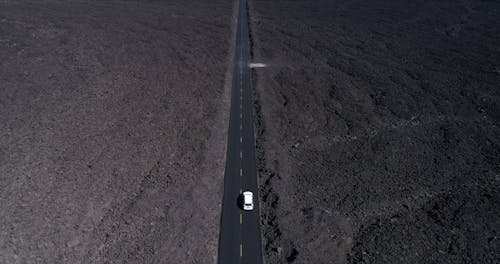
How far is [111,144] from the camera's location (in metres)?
36.4

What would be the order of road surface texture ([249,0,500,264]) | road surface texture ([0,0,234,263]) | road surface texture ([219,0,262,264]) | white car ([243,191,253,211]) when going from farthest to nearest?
white car ([243,191,253,211]), road surface texture ([249,0,500,264]), road surface texture ([0,0,234,263]), road surface texture ([219,0,262,264])

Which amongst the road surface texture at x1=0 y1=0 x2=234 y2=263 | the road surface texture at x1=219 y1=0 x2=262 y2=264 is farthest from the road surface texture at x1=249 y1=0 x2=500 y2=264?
the road surface texture at x1=0 y1=0 x2=234 y2=263

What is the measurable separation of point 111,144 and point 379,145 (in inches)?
987

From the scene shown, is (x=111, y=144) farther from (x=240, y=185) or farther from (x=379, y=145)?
(x=379, y=145)

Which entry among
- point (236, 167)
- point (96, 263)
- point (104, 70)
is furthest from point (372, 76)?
point (96, 263)

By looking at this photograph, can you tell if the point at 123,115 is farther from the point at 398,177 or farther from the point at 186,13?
the point at 186,13

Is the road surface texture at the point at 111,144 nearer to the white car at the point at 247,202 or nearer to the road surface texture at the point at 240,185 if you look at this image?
the road surface texture at the point at 240,185

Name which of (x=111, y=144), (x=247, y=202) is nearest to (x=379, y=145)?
(x=247, y=202)

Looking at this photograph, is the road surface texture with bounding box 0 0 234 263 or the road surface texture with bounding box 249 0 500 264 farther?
the road surface texture with bounding box 249 0 500 264

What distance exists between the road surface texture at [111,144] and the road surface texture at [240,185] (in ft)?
2.96

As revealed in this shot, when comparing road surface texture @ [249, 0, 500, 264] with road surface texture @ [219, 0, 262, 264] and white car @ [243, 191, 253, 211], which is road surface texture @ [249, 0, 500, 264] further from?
white car @ [243, 191, 253, 211]

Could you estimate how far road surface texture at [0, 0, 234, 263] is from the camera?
2648 centimetres

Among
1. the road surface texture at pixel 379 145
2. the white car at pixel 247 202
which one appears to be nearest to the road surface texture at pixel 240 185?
the white car at pixel 247 202

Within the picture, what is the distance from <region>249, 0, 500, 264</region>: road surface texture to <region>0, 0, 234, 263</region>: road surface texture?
569 centimetres
